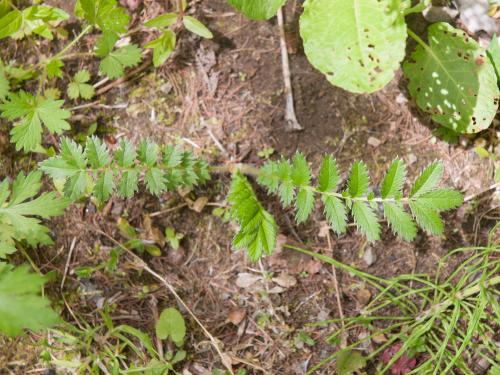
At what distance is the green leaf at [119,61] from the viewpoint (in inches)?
92.7

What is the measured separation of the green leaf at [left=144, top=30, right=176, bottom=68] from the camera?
2.35 metres

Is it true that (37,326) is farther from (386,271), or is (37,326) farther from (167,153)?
(386,271)

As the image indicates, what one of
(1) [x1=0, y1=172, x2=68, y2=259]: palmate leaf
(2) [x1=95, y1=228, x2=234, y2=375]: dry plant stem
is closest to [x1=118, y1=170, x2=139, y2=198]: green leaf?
(1) [x1=0, y1=172, x2=68, y2=259]: palmate leaf

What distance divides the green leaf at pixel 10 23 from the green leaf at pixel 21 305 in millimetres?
1330

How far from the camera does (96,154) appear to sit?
198 cm

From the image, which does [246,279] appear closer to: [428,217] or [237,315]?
[237,315]

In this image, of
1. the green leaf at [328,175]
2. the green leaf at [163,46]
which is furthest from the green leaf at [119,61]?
the green leaf at [328,175]

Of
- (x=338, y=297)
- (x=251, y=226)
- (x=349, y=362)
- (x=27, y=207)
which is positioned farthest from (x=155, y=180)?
(x=349, y=362)

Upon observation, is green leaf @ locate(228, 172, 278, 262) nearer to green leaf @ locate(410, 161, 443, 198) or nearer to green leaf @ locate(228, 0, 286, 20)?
green leaf @ locate(410, 161, 443, 198)

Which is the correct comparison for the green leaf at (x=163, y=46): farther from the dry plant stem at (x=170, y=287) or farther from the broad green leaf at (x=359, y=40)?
the dry plant stem at (x=170, y=287)

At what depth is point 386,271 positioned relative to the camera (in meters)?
2.37

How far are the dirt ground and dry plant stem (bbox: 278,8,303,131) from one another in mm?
30

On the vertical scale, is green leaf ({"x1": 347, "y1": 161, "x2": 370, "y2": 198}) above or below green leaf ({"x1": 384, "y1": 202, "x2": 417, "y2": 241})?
above

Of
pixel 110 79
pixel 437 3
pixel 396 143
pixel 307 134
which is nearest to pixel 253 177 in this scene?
pixel 307 134
